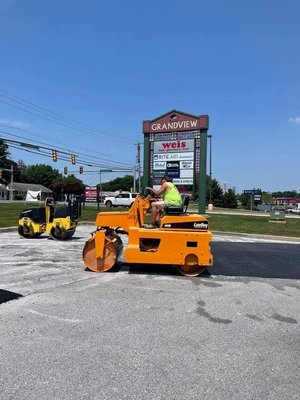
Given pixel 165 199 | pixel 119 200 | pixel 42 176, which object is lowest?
pixel 119 200

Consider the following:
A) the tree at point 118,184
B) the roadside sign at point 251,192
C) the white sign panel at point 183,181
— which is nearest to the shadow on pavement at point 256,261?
the white sign panel at point 183,181

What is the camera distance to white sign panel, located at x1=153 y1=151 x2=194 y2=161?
25.0 meters

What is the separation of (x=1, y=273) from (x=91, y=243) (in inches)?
68.2

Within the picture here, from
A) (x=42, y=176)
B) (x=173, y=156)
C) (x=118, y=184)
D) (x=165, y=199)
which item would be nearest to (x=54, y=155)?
(x=173, y=156)

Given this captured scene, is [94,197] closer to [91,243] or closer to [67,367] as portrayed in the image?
[91,243]

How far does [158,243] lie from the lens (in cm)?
787

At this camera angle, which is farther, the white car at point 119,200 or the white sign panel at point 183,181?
the white car at point 119,200

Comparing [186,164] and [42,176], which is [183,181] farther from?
[42,176]

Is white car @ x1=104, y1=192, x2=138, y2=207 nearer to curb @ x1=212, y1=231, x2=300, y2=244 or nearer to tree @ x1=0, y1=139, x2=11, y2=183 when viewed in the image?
curb @ x1=212, y1=231, x2=300, y2=244

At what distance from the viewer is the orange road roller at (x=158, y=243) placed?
7.59 m

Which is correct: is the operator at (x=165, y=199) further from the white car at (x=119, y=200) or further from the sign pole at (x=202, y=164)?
the white car at (x=119, y=200)

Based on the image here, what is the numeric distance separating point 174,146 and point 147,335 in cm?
2135

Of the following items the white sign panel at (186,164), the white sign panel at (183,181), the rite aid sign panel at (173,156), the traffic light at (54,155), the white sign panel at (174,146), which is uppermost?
the traffic light at (54,155)

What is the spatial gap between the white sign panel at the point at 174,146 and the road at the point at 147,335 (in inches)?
685
